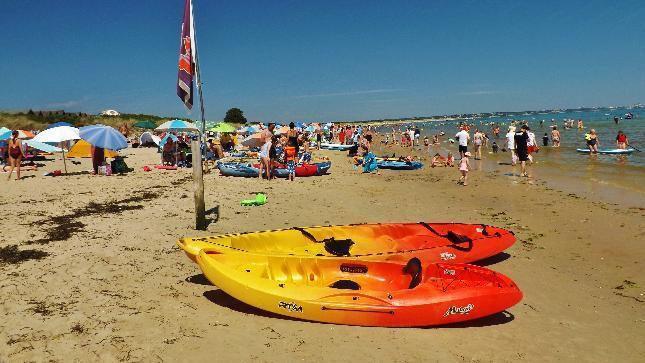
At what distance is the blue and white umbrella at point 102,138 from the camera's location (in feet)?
51.7

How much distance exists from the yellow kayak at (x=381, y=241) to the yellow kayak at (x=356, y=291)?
1.28 ft

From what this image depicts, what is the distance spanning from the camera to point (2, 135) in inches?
898

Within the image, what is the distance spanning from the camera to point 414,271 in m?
5.64

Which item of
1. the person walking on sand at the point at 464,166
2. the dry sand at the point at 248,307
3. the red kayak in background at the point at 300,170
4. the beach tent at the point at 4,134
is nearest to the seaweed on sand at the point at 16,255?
the dry sand at the point at 248,307

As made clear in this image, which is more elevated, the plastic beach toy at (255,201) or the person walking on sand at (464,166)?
the person walking on sand at (464,166)

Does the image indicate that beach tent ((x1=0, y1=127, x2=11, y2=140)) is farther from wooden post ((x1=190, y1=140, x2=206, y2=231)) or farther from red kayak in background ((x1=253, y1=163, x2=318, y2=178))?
wooden post ((x1=190, y1=140, x2=206, y2=231))

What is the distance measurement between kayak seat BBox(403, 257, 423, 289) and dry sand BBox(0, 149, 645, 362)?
0.65 meters

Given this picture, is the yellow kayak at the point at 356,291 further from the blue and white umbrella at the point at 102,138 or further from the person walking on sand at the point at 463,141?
the person walking on sand at the point at 463,141

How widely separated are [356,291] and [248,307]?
1.40 meters

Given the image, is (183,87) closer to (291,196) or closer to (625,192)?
(291,196)

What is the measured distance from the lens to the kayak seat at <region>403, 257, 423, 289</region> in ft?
17.8

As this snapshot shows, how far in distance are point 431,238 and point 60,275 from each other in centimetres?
556

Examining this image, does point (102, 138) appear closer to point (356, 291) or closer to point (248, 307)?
point (248, 307)

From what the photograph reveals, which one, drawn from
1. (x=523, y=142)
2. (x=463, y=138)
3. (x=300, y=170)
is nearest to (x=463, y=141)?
(x=463, y=138)
